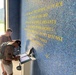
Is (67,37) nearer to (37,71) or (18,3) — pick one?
(37,71)

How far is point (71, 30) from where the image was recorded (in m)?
1.90

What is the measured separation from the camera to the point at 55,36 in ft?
7.63

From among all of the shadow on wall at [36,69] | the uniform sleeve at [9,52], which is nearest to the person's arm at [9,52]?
the uniform sleeve at [9,52]

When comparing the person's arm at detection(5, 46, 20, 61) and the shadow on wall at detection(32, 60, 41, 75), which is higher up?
the person's arm at detection(5, 46, 20, 61)

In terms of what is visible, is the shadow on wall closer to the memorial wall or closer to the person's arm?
the memorial wall

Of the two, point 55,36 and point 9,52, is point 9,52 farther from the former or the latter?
point 55,36

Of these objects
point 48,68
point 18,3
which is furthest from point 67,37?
point 18,3

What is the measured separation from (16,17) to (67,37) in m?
4.05

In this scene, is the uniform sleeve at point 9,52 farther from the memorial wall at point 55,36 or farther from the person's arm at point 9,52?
the memorial wall at point 55,36

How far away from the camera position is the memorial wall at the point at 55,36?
1.91 meters

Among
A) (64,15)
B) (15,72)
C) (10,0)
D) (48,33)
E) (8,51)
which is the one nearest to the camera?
(64,15)

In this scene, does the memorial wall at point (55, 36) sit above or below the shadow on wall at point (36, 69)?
above

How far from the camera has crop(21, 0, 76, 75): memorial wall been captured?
1.91m

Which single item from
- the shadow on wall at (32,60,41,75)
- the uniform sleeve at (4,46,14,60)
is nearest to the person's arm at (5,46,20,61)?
the uniform sleeve at (4,46,14,60)
